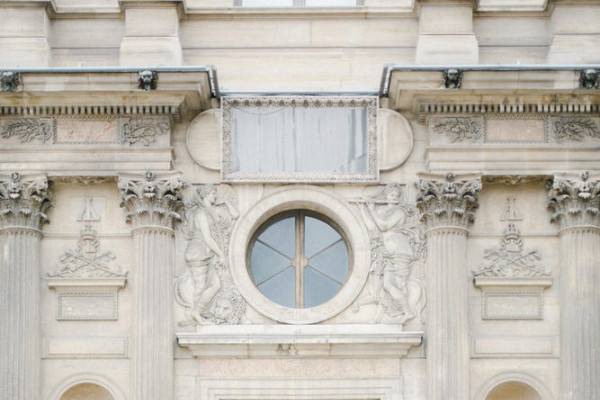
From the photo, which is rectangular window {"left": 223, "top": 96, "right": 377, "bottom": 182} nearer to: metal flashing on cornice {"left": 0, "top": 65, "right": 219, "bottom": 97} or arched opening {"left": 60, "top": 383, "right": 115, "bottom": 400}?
metal flashing on cornice {"left": 0, "top": 65, "right": 219, "bottom": 97}

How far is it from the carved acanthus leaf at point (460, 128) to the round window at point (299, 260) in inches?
82.1

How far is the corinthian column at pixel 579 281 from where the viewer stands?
27.9 meters

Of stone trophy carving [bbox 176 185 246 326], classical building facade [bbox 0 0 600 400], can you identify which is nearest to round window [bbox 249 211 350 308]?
classical building facade [bbox 0 0 600 400]

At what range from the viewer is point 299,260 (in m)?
29.0

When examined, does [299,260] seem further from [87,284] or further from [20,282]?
[20,282]

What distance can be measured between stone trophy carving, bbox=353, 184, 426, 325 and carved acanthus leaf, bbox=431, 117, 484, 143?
100cm

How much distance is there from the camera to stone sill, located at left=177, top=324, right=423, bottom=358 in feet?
92.2

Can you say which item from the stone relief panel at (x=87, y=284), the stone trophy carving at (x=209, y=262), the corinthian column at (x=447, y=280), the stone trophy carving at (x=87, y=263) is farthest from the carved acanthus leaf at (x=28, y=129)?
the corinthian column at (x=447, y=280)

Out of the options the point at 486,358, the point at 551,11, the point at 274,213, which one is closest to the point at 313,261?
the point at 274,213

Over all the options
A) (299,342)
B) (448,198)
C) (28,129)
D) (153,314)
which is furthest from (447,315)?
(28,129)

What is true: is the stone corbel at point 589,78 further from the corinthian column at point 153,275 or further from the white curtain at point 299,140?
the corinthian column at point 153,275

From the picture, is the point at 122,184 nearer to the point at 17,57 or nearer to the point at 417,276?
the point at 17,57

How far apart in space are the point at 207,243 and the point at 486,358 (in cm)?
418

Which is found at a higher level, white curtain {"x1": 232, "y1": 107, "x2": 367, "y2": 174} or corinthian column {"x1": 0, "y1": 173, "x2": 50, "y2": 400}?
white curtain {"x1": 232, "y1": 107, "x2": 367, "y2": 174}
